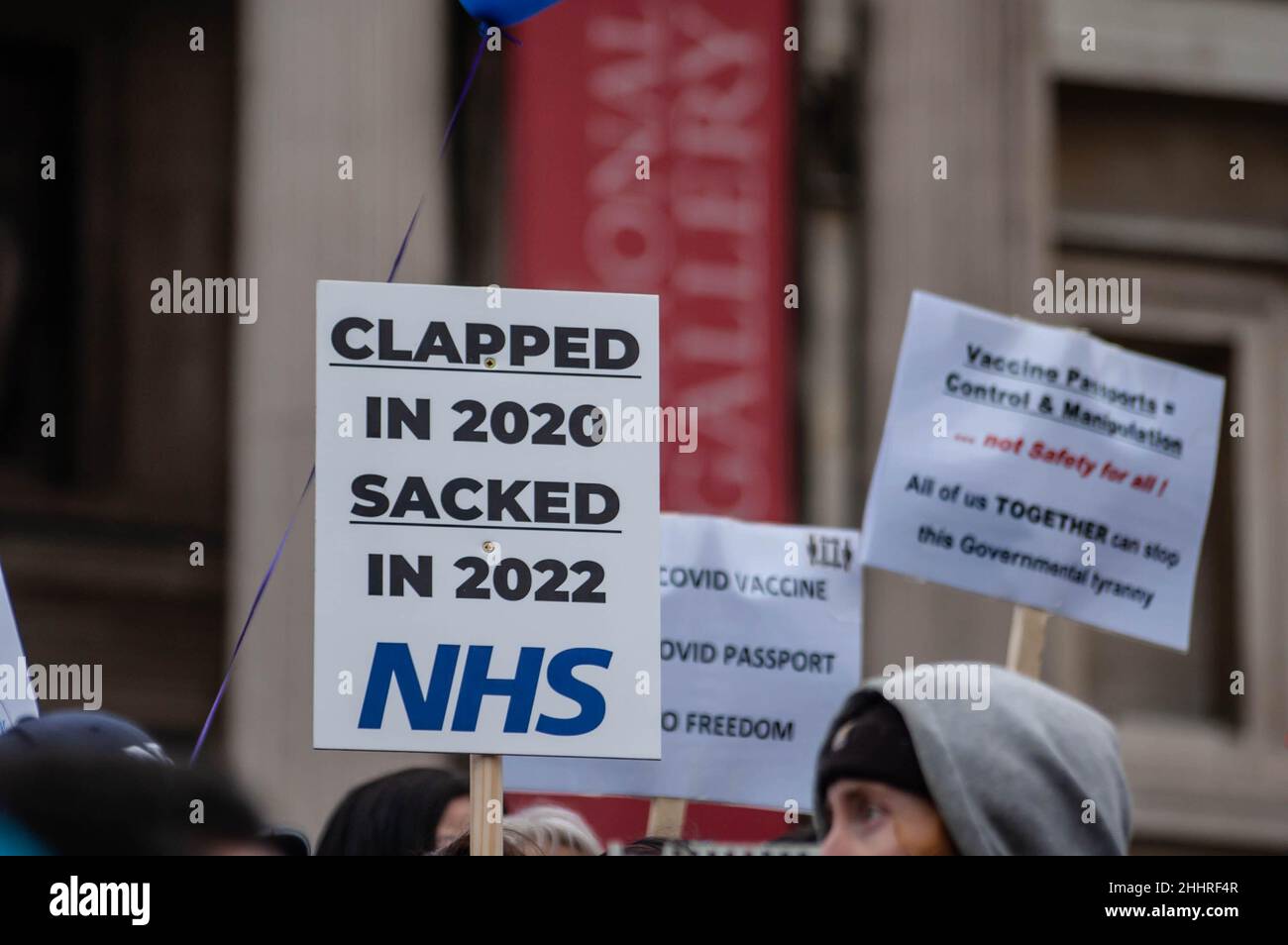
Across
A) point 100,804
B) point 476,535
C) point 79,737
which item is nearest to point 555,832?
point 476,535

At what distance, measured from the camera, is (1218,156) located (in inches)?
474

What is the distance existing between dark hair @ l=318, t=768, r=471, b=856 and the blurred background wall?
526 cm

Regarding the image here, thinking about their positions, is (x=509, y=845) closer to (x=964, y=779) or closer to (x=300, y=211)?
(x=964, y=779)

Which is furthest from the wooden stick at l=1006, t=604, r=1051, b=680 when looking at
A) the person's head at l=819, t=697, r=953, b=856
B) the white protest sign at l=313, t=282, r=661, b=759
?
the white protest sign at l=313, t=282, r=661, b=759

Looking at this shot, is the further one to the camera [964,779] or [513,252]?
[513,252]

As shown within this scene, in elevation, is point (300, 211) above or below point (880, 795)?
above

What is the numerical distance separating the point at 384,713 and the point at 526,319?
0.55 meters

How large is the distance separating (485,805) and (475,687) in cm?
15

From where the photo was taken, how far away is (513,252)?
400 inches

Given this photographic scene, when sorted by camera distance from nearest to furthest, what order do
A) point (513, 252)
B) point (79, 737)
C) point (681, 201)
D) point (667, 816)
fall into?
point (79, 737)
point (667, 816)
point (513, 252)
point (681, 201)

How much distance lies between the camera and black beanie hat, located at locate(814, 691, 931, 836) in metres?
3.54

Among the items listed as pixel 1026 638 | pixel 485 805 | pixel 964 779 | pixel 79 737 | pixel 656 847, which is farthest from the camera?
pixel 1026 638

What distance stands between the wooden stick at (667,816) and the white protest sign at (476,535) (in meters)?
1.40

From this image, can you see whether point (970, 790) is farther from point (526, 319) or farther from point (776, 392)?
point (776, 392)
